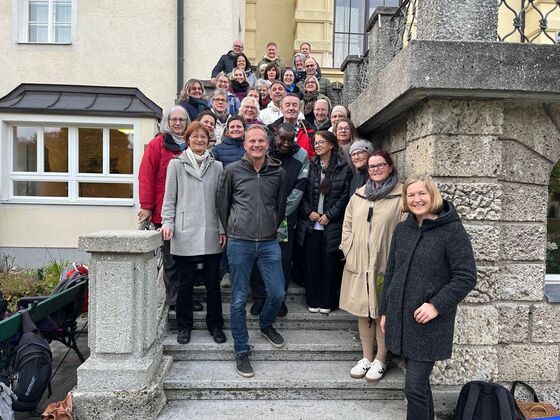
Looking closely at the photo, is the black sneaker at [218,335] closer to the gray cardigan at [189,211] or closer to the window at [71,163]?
the gray cardigan at [189,211]

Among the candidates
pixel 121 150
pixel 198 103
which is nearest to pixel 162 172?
pixel 198 103

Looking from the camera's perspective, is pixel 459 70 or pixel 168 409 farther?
pixel 168 409

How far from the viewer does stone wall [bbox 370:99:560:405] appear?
12.1ft

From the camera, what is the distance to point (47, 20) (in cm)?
927

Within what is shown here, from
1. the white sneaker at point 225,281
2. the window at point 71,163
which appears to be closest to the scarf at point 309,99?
the white sneaker at point 225,281

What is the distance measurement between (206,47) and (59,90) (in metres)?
3.09

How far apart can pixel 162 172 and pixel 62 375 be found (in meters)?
2.67

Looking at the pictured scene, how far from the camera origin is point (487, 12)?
355cm

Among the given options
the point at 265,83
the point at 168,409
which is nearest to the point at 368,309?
the point at 168,409

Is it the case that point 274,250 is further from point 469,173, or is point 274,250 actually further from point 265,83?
point 265,83

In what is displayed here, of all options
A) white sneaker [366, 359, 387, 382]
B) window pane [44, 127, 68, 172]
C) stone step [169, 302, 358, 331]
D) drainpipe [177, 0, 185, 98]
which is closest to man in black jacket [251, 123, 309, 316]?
stone step [169, 302, 358, 331]

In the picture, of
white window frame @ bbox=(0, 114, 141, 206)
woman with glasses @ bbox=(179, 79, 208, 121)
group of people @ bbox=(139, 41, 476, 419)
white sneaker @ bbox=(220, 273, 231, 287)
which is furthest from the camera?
white window frame @ bbox=(0, 114, 141, 206)

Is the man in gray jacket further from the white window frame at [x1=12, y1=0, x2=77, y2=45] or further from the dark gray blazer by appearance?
the white window frame at [x1=12, y1=0, x2=77, y2=45]

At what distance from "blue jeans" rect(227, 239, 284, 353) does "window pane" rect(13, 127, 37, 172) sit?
265 inches
